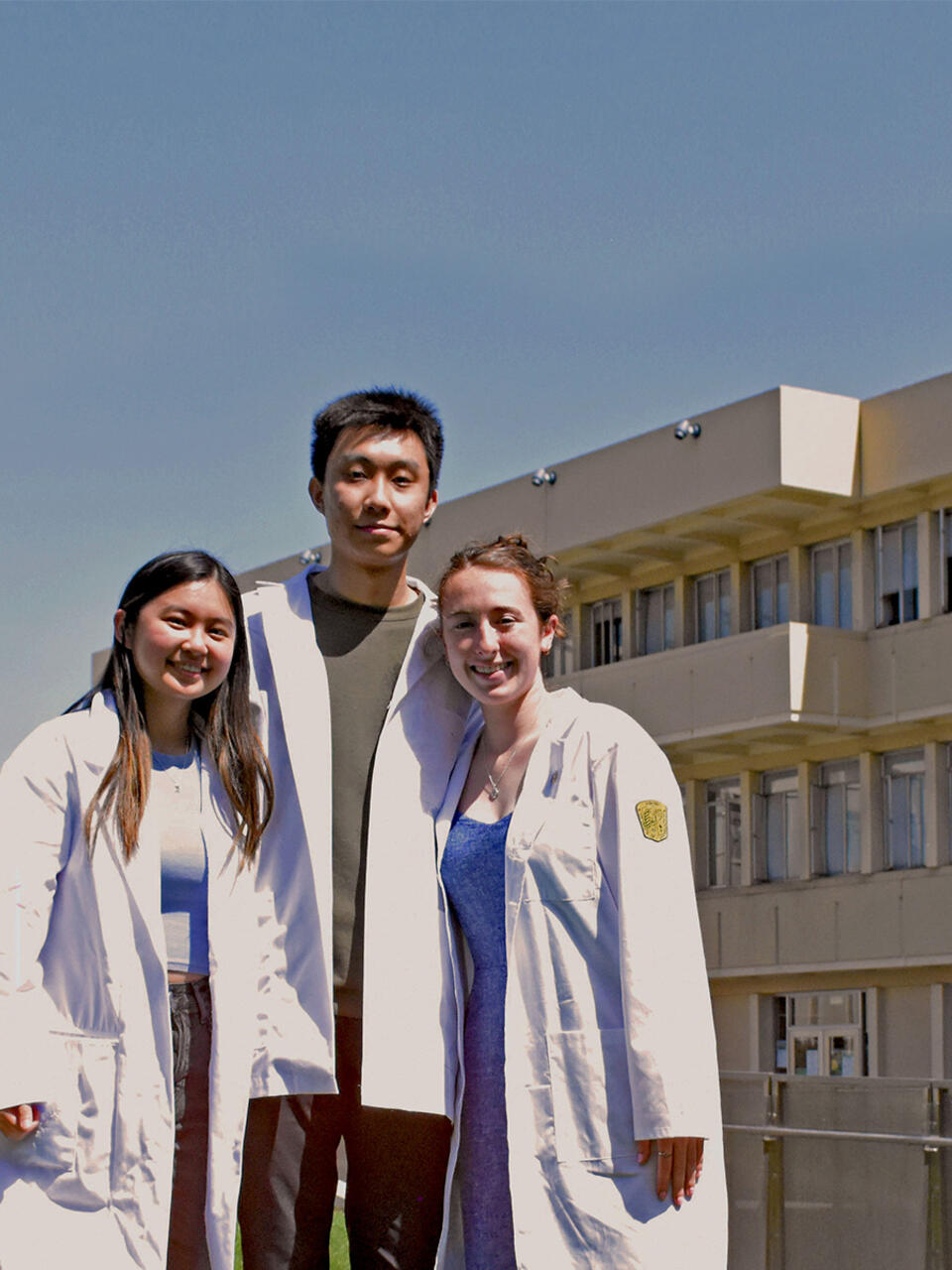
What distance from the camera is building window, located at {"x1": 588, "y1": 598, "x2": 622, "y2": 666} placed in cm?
4256

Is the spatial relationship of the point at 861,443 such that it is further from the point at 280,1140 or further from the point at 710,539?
the point at 280,1140

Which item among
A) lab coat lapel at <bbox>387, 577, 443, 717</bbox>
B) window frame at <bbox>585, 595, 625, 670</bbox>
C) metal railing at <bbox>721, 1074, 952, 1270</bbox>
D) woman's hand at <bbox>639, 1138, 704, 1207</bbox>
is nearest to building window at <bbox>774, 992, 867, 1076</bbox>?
window frame at <bbox>585, 595, 625, 670</bbox>

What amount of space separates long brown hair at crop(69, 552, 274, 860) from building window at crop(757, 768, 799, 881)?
106ft

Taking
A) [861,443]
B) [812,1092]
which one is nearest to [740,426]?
[861,443]

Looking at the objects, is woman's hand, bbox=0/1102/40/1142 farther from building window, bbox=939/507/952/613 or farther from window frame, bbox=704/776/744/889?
window frame, bbox=704/776/744/889

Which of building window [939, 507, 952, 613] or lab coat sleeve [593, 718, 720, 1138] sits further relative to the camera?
building window [939, 507, 952, 613]

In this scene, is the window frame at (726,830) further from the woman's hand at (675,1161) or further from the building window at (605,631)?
the woman's hand at (675,1161)

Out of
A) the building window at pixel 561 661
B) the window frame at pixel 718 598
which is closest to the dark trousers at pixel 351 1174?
the window frame at pixel 718 598

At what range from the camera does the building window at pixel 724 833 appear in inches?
1544

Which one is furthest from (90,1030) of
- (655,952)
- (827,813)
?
(827,813)

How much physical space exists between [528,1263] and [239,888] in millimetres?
1176

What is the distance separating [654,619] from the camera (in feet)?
137

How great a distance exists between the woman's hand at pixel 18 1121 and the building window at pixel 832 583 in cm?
3244

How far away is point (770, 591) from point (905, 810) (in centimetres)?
479
